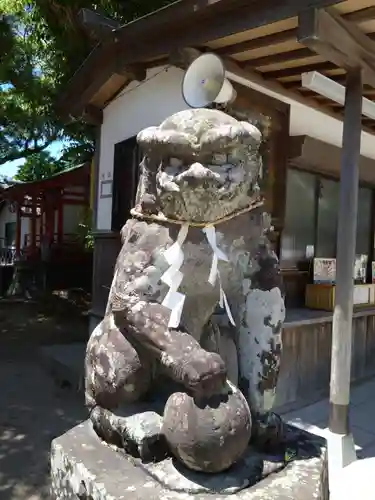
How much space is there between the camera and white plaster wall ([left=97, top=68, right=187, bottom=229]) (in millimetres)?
4629

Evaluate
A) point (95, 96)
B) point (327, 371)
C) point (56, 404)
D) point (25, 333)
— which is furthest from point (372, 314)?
point (25, 333)

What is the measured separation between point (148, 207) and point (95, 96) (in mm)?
4280

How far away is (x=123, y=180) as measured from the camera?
17.9 ft

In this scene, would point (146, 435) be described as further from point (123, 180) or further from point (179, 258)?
point (123, 180)

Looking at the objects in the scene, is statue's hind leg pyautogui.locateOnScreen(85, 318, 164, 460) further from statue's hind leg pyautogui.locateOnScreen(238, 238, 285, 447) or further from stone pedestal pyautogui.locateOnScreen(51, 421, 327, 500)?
statue's hind leg pyautogui.locateOnScreen(238, 238, 285, 447)

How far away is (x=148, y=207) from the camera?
1.73 meters

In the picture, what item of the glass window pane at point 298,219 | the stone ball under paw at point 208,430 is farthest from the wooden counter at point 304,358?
the stone ball under paw at point 208,430

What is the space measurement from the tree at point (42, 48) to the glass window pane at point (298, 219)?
336cm

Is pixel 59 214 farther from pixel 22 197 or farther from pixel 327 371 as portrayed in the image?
pixel 327 371

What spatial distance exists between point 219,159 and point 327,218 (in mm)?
4543

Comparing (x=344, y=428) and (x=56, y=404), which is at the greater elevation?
(x=344, y=428)

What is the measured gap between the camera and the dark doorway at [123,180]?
209 inches

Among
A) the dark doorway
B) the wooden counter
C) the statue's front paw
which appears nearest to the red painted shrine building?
the dark doorway

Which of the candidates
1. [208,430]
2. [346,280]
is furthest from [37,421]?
[208,430]
